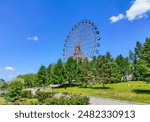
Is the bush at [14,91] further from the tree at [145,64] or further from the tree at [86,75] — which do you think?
the tree at [86,75]

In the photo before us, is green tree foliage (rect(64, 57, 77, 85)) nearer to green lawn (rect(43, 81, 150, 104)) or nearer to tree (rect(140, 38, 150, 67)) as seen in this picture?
green lawn (rect(43, 81, 150, 104))

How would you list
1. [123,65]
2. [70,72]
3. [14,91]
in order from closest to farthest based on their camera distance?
[14,91]
[70,72]
[123,65]

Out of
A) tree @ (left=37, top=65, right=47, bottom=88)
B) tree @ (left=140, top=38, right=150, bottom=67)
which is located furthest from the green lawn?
tree @ (left=37, top=65, right=47, bottom=88)

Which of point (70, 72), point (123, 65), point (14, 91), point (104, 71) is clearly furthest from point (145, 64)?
point (123, 65)

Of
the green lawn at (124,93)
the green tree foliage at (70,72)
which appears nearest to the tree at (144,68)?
the green lawn at (124,93)

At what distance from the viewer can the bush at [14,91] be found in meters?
37.8

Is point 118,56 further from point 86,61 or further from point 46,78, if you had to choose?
point 46,78

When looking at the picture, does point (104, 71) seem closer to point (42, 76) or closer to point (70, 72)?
point (70, 72)

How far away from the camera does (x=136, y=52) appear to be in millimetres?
106312

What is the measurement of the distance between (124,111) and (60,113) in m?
3.17

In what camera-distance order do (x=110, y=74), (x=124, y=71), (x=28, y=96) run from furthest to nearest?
(x=124, y=71) → (x=110, y=74) → (x=28, y=96)

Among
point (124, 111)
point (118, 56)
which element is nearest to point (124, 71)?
point (118, 56)

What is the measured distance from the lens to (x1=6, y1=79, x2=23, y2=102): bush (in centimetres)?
3778

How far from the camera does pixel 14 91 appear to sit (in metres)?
38.2
